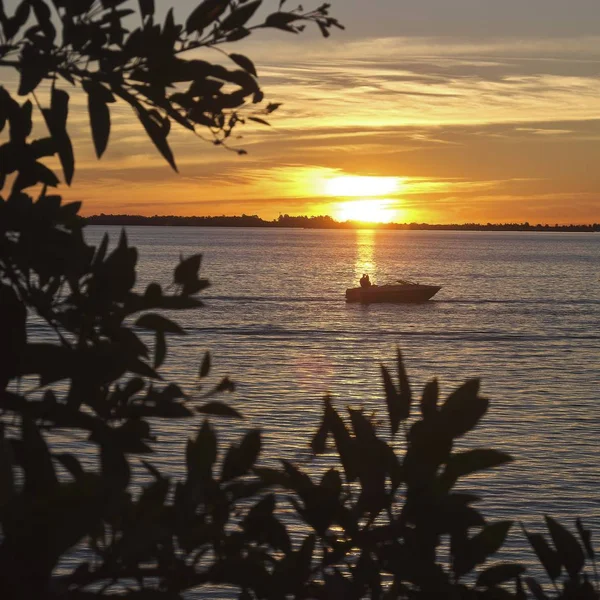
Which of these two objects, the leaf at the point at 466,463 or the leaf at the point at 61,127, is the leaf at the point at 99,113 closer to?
the leaf at the point at 61,127

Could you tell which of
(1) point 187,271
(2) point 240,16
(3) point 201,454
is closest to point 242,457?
(3) point 201,454

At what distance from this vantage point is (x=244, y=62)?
2.07m

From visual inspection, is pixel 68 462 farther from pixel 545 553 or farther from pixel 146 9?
pixel 545 553

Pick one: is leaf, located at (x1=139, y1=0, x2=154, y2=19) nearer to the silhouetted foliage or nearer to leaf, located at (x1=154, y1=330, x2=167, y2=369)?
the silhouetted foliage

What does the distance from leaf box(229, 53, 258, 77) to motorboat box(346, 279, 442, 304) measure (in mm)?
66626

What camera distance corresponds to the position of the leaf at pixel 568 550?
2141mm

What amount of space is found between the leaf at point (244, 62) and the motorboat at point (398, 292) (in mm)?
66626

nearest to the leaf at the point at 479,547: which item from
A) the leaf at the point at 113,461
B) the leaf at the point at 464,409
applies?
the leaf at the point at 464,409

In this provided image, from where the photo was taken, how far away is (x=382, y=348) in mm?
50719

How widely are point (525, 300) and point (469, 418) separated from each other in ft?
274

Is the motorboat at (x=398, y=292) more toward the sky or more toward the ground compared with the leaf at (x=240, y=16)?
more toward the ground

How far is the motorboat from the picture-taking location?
6906 centimetres

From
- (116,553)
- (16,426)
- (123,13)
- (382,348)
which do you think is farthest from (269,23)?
(382,348)

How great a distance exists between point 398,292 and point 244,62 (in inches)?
2672
